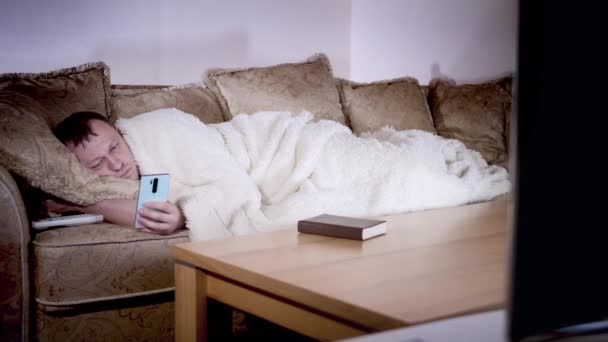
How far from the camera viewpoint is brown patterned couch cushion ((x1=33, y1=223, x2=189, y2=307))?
4.73 feet

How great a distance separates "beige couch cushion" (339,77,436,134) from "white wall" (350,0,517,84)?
1.84 feet

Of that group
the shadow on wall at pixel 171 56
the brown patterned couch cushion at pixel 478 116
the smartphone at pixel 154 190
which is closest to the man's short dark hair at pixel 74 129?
the smartphone at pixel 154 190

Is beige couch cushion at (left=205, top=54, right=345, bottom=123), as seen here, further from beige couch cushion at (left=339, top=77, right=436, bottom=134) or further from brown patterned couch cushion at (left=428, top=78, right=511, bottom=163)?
brown patterned couch cushion at (left=428, top=78, right=511, bottom=163)

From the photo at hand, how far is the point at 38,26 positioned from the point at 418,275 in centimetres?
204

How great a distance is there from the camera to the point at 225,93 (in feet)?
7.68

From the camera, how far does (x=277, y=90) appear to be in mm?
2393

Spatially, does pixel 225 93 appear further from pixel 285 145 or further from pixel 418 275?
pixel 418 275

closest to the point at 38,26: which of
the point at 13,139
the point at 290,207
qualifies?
the point at 13,139

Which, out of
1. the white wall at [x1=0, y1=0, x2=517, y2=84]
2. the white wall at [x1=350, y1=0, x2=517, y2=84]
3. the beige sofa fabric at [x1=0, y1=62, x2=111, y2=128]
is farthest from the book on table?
the white wall at [x1=350, y1=0, x2=517, y2=84]

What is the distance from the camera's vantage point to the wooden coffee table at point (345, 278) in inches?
29.1

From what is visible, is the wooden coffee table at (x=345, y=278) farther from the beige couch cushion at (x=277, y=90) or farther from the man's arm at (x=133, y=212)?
the beige couch cushion at (x=277, y=90)

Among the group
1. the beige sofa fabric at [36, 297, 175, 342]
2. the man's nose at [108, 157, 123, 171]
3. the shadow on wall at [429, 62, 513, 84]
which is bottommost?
the beige sofa fabric at [36, 297, 175, 342]

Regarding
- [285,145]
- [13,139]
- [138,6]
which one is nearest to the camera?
[13,139]

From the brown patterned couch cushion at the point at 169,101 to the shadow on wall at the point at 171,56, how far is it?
15.9 inches
